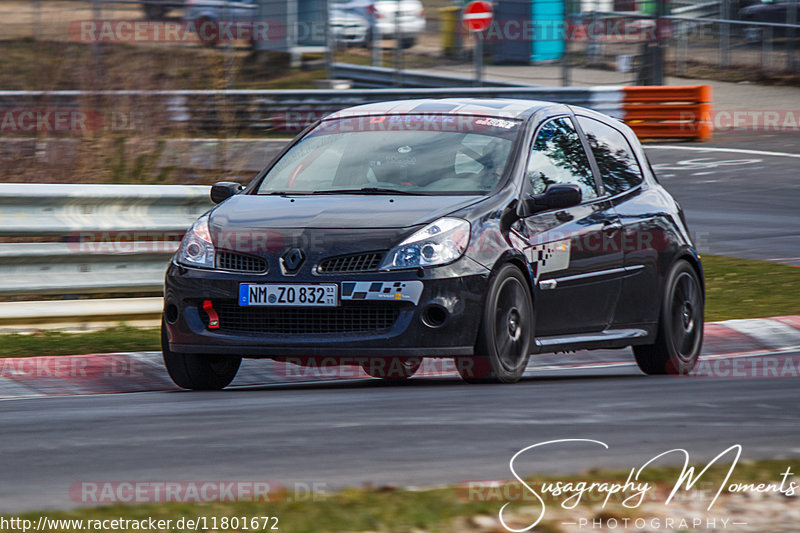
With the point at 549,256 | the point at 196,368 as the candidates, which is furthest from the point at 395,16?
the point at 196,368

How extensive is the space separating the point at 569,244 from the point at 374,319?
138cm

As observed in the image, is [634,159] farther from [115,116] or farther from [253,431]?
[115,116]

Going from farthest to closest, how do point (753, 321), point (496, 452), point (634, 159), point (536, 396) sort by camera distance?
point (753, 321) < point (634, 159) < point (536, 396) < point (496, 452)

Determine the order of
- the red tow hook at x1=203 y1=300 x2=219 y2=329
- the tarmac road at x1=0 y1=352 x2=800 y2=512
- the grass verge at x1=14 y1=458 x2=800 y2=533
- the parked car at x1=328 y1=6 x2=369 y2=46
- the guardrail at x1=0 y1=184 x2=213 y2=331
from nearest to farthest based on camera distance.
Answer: the grass verge at x1=14 y1=458 x2=800 y2=533, the tarmac road at x1=0 y1=352 x2=800 y2=512, the red tow hook at x1=203 y1=300 x2=219 y2=329, the guardrail at x1=0 y1=184 x2=213 y2=331, the parked car at x1=328 y1=6 x2=369 y2=46

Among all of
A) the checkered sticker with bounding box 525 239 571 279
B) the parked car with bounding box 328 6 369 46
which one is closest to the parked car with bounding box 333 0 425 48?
the parked car with bounding box 328 6 369 46

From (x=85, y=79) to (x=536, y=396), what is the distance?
8.16m

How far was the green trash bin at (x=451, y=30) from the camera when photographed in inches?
1023

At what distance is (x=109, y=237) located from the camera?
9711 mm

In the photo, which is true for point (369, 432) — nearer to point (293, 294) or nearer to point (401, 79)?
point (293, 294)

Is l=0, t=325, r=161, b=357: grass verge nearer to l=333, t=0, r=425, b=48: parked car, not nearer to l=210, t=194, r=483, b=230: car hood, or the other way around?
l=210, t=194, r=483, b=230: car hood

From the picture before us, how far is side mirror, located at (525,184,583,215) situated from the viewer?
24.7ft

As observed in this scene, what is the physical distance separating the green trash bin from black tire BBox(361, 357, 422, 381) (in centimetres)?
1828

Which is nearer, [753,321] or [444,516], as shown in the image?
[444,516]

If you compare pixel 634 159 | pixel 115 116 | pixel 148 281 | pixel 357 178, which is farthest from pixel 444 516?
pixel 115 116
